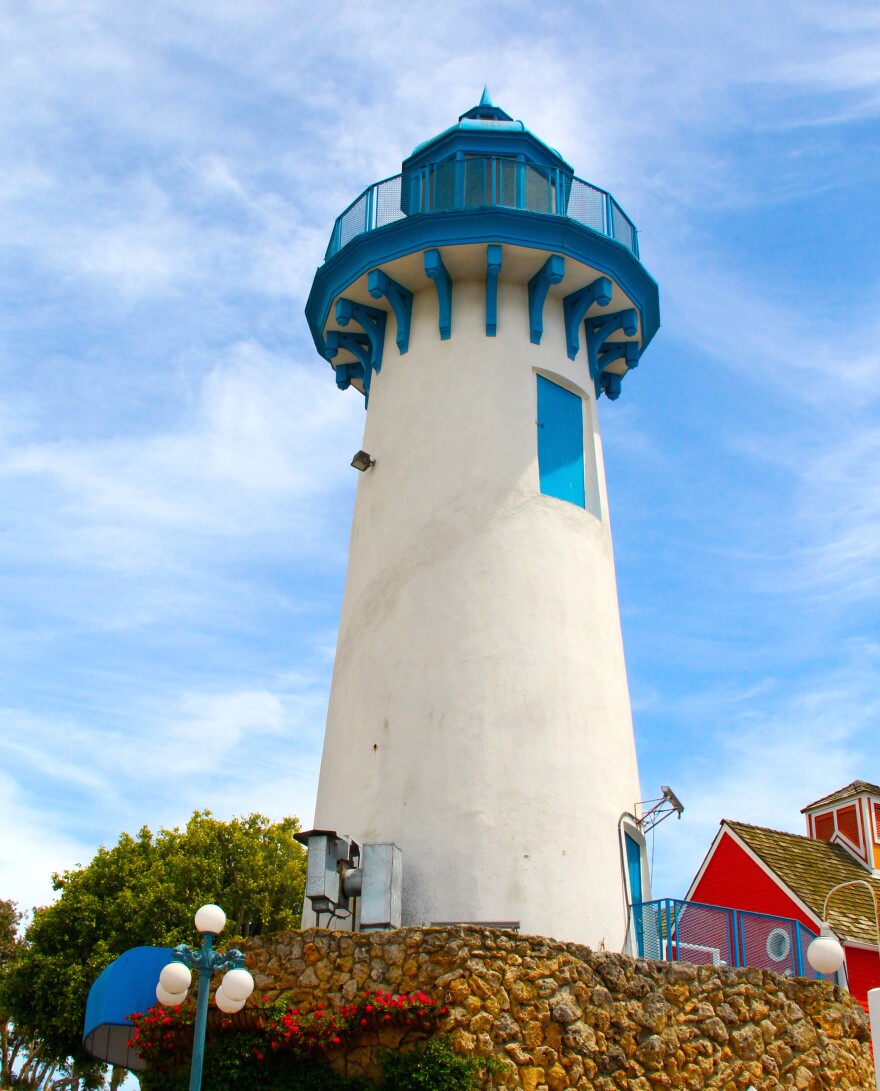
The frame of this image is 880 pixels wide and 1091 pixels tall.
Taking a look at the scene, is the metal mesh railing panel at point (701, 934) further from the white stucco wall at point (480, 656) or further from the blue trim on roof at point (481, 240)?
the blue trim on roof at point (481, 240)

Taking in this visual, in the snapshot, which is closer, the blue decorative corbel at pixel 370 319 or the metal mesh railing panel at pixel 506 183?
the metal mesh railing panel at pixel 506 183

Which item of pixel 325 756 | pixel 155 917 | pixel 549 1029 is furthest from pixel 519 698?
pixel 155 917

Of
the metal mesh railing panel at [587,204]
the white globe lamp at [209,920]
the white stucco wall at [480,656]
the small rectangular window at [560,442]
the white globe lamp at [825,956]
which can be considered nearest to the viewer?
the white globe lamp at [209,920]

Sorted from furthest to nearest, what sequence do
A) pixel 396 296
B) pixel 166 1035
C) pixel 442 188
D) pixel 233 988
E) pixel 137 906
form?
pixel 137 906
pixel 442 188
pixel 396 296
pixel 166 1035
pixel 233 988

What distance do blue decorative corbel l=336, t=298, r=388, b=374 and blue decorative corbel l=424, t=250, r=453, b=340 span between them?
155 centimetres

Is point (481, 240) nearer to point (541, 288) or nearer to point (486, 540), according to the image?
point (541, 288)

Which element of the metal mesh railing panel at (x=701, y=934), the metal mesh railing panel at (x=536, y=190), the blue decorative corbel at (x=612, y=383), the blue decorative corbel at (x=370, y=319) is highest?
the metal mesh railing panel at (x=536, y=190)

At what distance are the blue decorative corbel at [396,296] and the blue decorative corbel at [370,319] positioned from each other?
0.62 metres

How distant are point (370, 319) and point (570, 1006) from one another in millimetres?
12745

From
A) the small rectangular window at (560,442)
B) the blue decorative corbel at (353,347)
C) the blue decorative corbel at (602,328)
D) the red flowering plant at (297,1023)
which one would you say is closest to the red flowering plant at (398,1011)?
the red flowering plant at (297,1023)

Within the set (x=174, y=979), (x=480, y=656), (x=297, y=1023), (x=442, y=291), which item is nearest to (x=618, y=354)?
(x=442, y=291)

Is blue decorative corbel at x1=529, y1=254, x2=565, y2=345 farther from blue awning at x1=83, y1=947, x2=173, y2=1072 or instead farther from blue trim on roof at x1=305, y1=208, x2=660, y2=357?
blue awning at x1=83, y1=947, x2=173, y2=1072

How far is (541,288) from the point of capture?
20.6 meters

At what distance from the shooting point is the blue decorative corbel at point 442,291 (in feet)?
66.4
